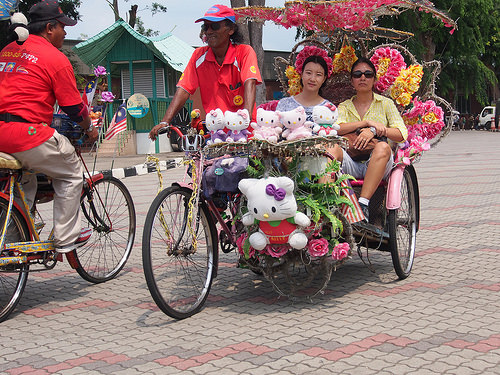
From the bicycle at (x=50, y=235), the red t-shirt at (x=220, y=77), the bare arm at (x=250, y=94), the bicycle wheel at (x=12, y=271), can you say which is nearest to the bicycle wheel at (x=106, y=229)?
the bicycle at (x=50, y=235)

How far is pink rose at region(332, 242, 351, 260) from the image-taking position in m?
4.48

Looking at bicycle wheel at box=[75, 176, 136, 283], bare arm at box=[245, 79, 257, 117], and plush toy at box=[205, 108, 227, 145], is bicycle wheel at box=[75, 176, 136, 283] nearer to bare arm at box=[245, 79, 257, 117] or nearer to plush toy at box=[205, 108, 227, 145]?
plush toy at box=[205, 108, 227, 145]

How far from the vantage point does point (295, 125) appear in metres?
4.48

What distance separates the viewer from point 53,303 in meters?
4.93

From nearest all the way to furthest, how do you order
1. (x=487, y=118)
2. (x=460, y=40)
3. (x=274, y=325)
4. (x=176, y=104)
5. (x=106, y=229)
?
1. (x=274, y=325)
2. (x=176, y=104)
3. (x=106, y=229)
4. (x=460, y=40)
5. (x=487, y=118)

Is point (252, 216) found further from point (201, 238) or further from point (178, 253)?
point (178, 253)

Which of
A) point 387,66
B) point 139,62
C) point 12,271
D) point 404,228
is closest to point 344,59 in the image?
point 387,66

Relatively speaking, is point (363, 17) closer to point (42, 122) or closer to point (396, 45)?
point (396, 45)

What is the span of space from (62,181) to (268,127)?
1.65 m

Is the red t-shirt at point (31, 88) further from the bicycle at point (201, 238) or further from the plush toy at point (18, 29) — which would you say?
the bicycle at point (201, 238)

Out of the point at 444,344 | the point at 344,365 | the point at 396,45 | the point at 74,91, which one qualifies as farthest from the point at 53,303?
the point at 396,45

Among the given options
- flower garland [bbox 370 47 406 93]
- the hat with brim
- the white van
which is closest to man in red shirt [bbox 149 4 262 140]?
the hat with brim

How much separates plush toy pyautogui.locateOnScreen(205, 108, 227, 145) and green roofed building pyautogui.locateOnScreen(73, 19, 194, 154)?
19.3m

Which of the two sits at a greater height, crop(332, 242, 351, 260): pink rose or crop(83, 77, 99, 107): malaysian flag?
crop(83, 77, 99, 107): malaysian flag
